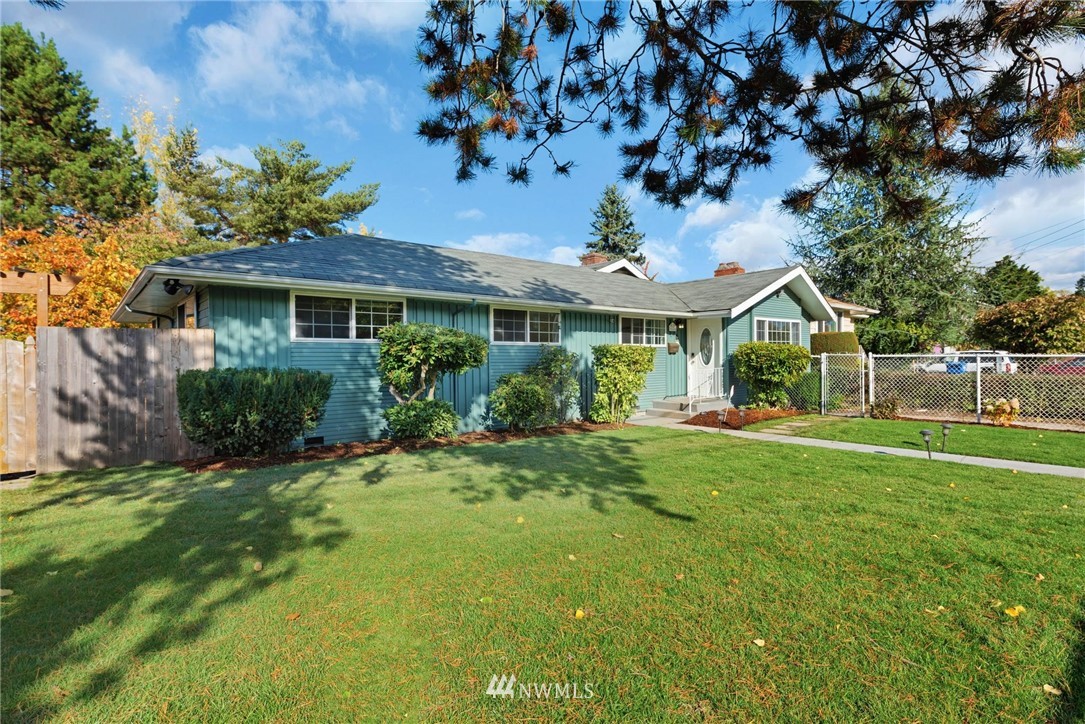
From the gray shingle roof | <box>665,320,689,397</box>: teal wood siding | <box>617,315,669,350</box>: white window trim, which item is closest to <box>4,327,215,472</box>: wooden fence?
the gray shingle roof

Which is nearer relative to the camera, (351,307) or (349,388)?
(349,388)

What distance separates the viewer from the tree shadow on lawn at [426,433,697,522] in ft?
16.8

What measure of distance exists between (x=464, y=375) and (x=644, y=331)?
20.5 feet

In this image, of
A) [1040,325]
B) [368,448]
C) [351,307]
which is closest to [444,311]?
[351,307]

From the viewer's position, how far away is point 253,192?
→ 79.6ft

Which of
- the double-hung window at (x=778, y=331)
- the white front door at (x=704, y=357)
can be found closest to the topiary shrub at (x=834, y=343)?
the double-hung window at (x=778, y=331)

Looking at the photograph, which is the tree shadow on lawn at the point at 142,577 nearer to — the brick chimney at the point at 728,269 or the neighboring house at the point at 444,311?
the neighboring house at the point at 444,311

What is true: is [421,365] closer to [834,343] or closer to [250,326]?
[250,326]

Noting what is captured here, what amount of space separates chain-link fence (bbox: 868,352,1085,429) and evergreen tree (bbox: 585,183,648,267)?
26.5m

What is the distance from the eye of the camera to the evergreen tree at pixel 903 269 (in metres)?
22.3

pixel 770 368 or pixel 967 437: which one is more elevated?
pixel 770 368

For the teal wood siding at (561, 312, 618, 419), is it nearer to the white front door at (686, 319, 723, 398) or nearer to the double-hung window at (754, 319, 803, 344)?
the white front door at (686, 319, 723, 398)

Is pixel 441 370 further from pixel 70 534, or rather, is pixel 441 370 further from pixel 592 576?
pixel 592 576

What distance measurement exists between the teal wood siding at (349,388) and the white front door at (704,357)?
9765mm
